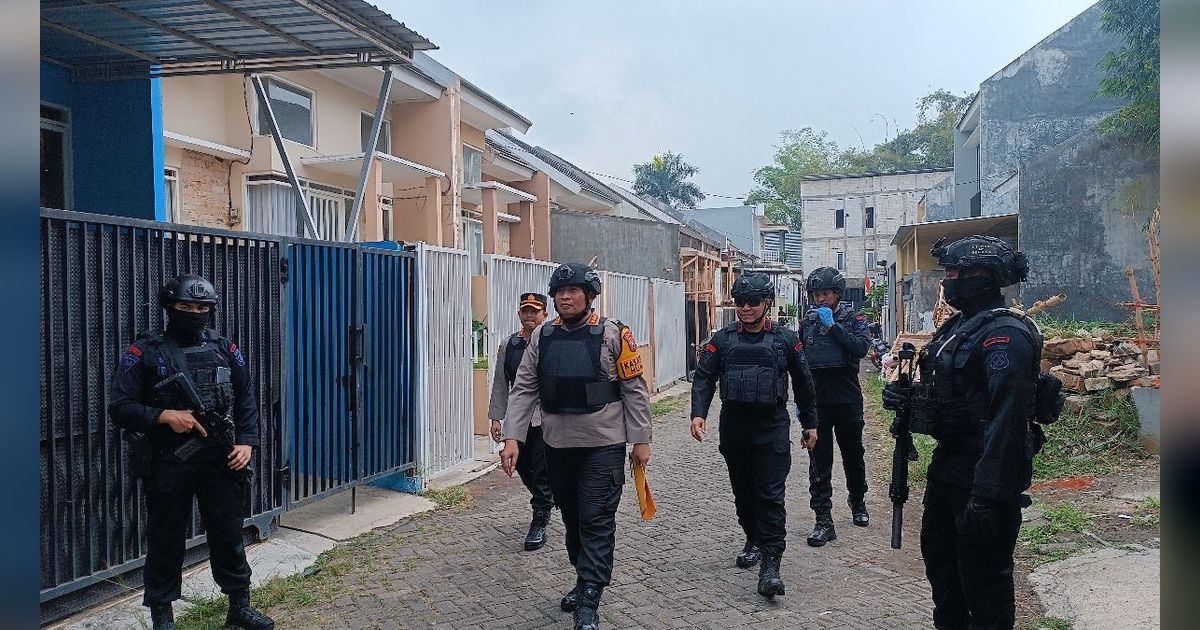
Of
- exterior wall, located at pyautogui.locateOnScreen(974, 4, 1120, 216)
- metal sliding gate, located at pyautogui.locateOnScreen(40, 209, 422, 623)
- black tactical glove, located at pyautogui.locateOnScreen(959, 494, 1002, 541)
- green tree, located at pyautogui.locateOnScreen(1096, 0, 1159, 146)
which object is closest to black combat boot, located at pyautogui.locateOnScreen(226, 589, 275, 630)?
metal sliding gate, located at pyautogui.locateOnScreen(40, 209, 422, 623)

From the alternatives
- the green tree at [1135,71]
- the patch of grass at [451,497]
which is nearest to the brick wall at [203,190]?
the patch of grass at [451,497]

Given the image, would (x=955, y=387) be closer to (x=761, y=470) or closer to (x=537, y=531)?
(x=761, y=470)

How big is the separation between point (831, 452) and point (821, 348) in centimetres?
82

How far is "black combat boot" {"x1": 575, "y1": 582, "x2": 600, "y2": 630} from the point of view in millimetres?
4395

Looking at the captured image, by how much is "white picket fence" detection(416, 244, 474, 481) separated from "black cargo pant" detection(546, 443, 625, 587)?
3.32 m

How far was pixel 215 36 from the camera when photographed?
269 inches

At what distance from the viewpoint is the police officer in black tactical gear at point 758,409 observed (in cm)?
522

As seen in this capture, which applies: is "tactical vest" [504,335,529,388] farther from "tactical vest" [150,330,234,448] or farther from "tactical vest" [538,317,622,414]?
"tactical vest" [150,330,234,448]

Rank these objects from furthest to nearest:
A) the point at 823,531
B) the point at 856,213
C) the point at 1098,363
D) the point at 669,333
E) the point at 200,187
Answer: the point at 856,213, the point at 669,333, the point at 200,187, the point at 1098,363, the point at 823,531

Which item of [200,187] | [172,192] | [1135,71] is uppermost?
[1135,71]

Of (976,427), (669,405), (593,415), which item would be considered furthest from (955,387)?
(669,405)

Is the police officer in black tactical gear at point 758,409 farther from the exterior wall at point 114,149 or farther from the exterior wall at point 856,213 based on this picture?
the exterior wall at point 856,213

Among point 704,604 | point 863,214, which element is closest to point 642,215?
point 863,214
